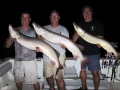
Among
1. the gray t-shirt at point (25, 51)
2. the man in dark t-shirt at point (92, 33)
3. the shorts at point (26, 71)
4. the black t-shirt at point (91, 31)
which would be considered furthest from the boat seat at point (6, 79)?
the black t-shirt at point (91, 31)

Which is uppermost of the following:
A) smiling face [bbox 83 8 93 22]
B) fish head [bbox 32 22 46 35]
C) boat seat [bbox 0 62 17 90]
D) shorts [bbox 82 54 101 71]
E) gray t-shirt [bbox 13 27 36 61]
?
smiling face [bbox 83 8 93 22]

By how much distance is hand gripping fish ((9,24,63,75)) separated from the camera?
3527mm

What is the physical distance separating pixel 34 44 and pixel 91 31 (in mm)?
1326

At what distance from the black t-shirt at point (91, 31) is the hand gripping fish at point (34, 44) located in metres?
0.83

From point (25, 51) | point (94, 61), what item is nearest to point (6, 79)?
point (25, 51)

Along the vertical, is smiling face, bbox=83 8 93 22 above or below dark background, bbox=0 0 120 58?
below

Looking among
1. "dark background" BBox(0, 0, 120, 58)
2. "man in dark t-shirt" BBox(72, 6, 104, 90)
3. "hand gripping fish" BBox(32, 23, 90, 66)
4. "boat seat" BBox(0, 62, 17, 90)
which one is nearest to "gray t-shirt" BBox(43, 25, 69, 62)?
"hand gripping fish" BBox(32, 23, 90, 66)

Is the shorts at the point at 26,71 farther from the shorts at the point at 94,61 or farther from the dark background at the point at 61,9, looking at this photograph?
the dark background at the point at 61,9

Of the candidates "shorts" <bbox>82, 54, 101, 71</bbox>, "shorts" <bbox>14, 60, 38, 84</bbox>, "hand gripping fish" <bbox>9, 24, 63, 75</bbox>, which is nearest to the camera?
"hand gripping fish" <bbox>9, 24, 63, 75</bbox>

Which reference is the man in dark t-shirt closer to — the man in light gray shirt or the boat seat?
the man in light gray shirt

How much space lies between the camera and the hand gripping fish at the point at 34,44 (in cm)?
353

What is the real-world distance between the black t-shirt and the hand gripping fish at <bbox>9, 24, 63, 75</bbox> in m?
0.83

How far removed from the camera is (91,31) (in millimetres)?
3957

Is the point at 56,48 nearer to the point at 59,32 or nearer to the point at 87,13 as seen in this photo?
the point at 59,32
